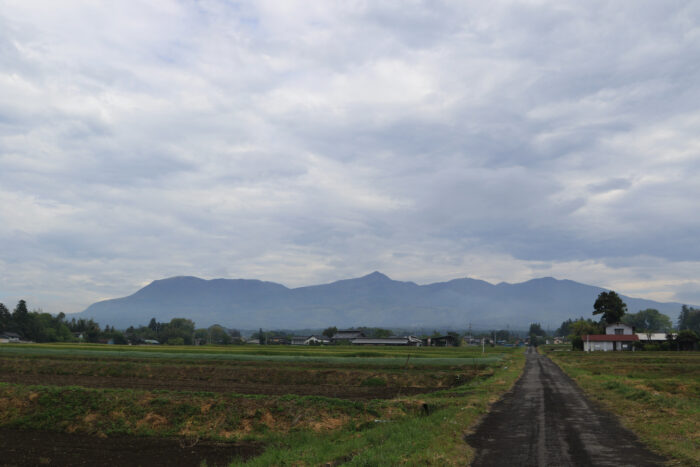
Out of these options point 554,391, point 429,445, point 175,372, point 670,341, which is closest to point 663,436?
point 429,445

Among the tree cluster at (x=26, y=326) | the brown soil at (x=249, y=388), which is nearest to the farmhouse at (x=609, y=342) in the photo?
the brown soil at (x=249, y=388)

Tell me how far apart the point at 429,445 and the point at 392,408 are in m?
10.2

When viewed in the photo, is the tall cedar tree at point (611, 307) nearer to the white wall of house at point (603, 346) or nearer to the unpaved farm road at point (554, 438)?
the white wall of house at point (603, 346)

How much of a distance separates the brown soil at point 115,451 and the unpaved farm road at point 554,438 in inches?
420

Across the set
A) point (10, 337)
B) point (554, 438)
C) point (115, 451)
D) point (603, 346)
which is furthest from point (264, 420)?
point (10, 337)

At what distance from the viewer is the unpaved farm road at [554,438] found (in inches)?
639

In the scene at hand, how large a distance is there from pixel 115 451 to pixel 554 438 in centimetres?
2014

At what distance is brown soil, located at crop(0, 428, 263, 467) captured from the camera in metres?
20.8

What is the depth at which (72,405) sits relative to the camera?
3036 cm

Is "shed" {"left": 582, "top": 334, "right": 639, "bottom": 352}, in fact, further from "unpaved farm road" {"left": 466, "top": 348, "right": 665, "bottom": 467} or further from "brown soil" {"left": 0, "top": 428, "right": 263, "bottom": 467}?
"brown soil" {"left": 0, "top": 428, "right": 263, "bottom": 467}

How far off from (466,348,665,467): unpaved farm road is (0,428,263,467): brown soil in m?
10.7

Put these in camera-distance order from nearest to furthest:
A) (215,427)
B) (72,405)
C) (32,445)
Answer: (32,445)
(215,427)
(72,405)

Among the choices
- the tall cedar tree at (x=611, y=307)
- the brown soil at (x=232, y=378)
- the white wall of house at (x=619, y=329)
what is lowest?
the brown soil at (x=232, y=378)

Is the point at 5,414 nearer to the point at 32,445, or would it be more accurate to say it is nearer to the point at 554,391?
the point at 32,445
